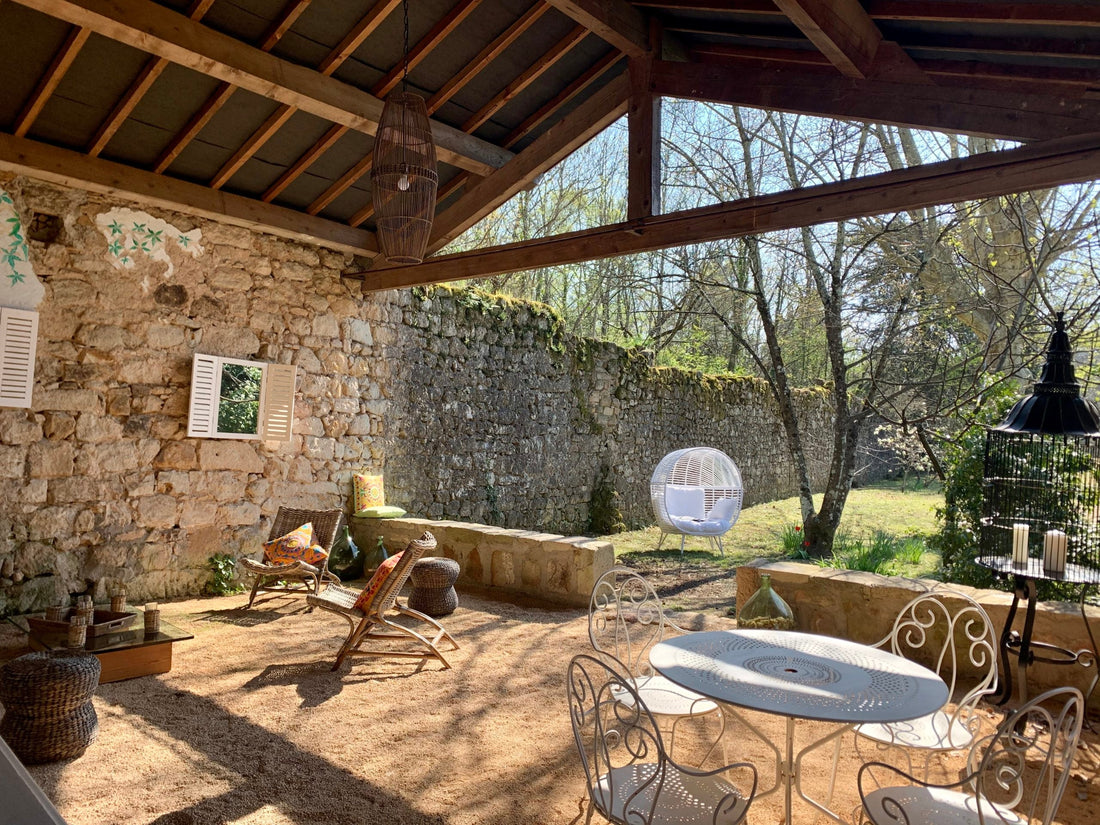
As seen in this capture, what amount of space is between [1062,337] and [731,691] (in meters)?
2.55

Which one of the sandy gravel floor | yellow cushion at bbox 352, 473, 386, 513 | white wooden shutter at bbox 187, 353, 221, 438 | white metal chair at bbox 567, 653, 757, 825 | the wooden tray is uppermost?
white wooden shutter at bbox 187, 353, 221, 438

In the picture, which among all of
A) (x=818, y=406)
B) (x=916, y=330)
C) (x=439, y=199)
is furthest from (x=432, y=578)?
(x=818, y=406)

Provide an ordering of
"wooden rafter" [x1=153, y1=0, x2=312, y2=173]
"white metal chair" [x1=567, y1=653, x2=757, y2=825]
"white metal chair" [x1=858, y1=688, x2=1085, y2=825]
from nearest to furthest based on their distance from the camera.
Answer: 1. "white metal chair" [x1=858, y1=688, x2=1085, y2=825]
2. "white metal chair" [x1=567, y1=653, x2=757, y2=825]
3. "wooden rafter" [x1=153, y1=0, x2=312, y2=173]

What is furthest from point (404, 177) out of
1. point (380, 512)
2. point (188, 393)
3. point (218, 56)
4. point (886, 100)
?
point (380, 512)

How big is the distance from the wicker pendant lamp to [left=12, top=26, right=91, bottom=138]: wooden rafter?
5.59 ft

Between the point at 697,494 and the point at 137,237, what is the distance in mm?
6456

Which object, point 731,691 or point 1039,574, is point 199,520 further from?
point 1039,574

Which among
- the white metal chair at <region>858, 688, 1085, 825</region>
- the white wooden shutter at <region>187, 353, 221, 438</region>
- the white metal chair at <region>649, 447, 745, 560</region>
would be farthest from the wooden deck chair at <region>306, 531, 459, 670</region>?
the white metal chair at <region>649, 447, 745, 560</region>

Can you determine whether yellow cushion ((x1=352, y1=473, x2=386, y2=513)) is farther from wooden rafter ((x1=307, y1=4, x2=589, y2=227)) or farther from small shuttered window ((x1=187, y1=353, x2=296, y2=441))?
wooden rafter ((x1=307, y1=4, x2=589, y2=227))

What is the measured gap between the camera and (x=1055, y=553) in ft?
10.3

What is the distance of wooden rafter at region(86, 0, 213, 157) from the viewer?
3.86m

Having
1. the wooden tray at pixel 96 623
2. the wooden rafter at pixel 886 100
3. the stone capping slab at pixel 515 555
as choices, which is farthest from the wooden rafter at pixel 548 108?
the wooden tray at pixel 96 623

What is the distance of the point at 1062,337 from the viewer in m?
3.36

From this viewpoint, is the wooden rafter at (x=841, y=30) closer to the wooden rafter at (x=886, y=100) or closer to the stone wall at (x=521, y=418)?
the wooden rafter at (x=886, y=100)
